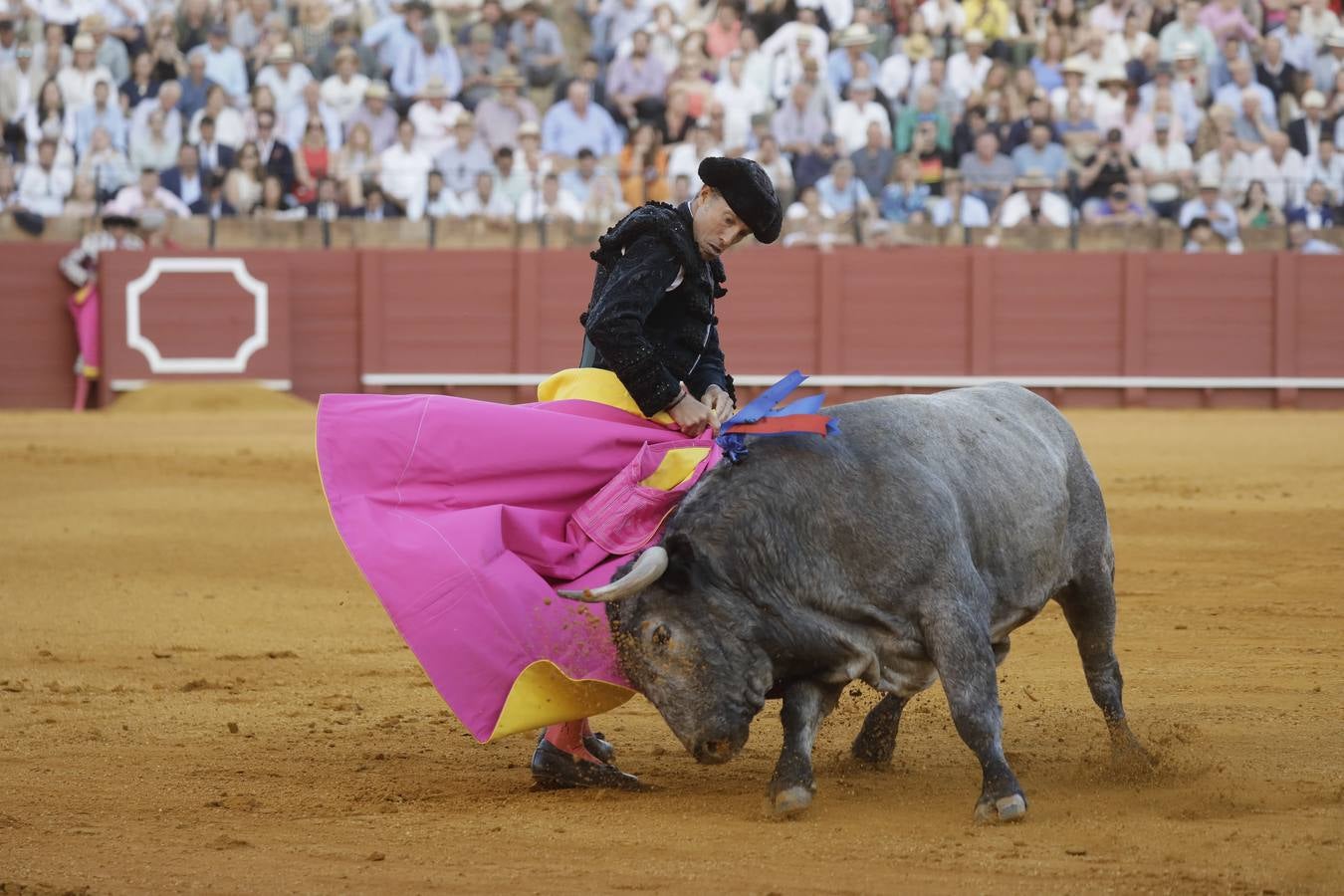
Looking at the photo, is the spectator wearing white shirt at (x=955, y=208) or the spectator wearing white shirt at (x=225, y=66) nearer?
the spectator wearing white shirt at (x=225, y=66)

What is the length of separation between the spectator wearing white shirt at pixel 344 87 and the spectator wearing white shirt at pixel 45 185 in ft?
6.53

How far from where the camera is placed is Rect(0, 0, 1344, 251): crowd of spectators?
12766 millimetres

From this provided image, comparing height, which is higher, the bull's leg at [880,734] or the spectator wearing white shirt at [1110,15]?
the spectator wearing white shirt at [1110,15]

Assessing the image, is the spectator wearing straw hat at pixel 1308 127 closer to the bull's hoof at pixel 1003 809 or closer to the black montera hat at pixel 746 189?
the black montera hat at pixel 746 189

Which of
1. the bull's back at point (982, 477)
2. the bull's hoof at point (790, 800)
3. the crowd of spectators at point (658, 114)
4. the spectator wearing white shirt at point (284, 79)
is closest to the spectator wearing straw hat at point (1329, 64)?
the crowd of spectators at point (658, 114)

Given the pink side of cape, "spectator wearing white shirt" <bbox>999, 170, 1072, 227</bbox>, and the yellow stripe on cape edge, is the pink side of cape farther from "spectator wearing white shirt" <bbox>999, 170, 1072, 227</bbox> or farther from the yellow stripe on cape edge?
the yellow stripe on cape edge

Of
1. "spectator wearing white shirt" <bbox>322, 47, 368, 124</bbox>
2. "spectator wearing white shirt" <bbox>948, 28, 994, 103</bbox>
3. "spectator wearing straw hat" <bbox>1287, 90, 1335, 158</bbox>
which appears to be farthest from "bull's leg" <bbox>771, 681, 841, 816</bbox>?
"spectator wearing straw hat" <bbox>1287, 90, 1335, 158</bbox>

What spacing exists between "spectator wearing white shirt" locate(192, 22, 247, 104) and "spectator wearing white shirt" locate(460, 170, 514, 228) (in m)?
1.85

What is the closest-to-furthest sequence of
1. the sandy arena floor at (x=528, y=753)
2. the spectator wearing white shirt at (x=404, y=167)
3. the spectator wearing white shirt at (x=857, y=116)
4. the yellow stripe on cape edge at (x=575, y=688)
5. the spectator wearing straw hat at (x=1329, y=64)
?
the sandy arena floor at (x=528, y=753) < the yellow stripe on cape edge at (x=575, y=688) < the spectator wearing white shirt at (x=404, y=167) < the spectator wearing white shirt at (x=857, y=116) < the spectator wearing straw hat at (x=1329, y=64)

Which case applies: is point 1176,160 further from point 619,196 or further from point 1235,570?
point 1235,570

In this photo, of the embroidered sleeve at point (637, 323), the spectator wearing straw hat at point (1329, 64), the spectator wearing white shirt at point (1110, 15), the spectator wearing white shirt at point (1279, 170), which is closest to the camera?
the embroidered sleeve at point (637, 323)

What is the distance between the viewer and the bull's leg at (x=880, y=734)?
3.74 meters

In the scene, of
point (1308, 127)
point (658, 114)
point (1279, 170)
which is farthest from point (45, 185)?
point (1308, 127)

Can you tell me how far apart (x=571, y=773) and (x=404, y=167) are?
32.7 ft
